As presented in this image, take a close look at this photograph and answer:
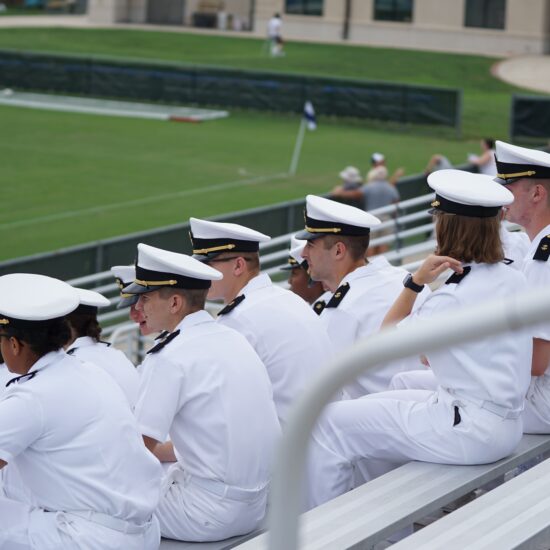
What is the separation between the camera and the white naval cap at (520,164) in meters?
5.56

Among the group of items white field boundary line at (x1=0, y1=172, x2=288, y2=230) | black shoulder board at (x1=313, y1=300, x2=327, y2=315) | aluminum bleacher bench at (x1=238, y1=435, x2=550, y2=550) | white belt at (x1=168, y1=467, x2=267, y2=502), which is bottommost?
white field boundary line at (x1=0, y1=172, x2=288, y2=230)

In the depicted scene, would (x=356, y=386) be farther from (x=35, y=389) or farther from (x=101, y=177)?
(x=101, y=177)

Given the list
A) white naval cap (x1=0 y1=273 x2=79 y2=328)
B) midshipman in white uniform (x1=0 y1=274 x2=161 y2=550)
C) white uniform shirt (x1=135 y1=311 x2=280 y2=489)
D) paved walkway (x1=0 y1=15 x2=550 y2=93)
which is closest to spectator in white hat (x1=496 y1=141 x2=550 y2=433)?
Result: white uniform shirt (x1=135 y1=311 x2=280 y2=489)

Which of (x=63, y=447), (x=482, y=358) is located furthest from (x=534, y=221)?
(x=63, y=447)

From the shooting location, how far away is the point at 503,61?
49312 millimetres

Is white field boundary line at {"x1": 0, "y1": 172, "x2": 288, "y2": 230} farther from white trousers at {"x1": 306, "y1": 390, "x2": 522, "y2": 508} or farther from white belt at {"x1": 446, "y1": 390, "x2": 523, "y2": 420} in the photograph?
white belt at {"x1": 446, "y1": 390, "x2": 523, "y2": 420}

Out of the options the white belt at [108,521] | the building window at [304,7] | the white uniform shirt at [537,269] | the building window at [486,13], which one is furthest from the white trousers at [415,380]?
the building window at [304,7]

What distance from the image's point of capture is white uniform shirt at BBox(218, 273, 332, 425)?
17.9 feet

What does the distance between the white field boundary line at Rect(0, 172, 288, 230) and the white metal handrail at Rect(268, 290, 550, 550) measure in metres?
20.6

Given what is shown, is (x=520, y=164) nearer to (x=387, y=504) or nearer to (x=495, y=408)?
(x=495, y=408)

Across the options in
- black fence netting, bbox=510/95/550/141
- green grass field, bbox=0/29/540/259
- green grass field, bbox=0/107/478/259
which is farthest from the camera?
black fence netting, bbox=510/95/550/141

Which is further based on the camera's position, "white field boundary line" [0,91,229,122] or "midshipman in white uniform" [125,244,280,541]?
"white field boundary line" [0,91,229,122]

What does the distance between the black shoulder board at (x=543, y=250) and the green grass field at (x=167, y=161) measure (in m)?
15.9

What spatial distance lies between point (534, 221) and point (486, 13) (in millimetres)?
47526
